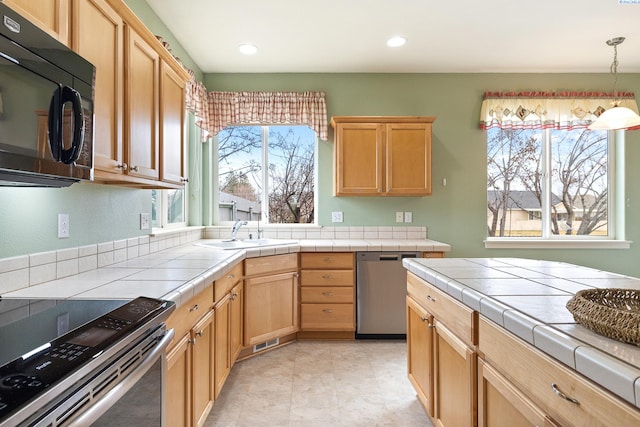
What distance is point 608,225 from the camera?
387 cm

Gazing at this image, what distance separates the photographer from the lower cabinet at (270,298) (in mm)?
2781

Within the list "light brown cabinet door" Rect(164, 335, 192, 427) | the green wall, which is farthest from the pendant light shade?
"light brown cabinet door" Rect(164, 335, 192, 427)

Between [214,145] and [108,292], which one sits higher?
[214,145]

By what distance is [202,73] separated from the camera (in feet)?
12.2

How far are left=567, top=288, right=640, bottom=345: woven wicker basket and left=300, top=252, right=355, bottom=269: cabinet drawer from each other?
220cm

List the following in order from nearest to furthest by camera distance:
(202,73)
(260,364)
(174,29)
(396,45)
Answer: (260,364) < (174,29) < (396,45) < (202,73)

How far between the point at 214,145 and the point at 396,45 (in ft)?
6.80

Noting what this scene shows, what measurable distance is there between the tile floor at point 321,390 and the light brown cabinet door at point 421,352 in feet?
0.70

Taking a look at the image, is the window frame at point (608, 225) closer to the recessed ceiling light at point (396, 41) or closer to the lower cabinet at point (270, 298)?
the recessed ceiling light at point (396, 41)

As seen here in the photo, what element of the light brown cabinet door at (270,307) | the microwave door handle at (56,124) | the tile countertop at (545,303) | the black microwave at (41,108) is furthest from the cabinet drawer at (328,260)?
the microwave door handle at (56,124)

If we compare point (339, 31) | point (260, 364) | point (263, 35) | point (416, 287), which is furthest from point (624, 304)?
point (263, 35)

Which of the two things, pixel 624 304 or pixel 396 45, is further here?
pixel 396 45

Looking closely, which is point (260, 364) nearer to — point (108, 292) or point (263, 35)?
point (108, 292)

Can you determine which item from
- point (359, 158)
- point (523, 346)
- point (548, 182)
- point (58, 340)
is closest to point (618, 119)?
point (548, 182)
